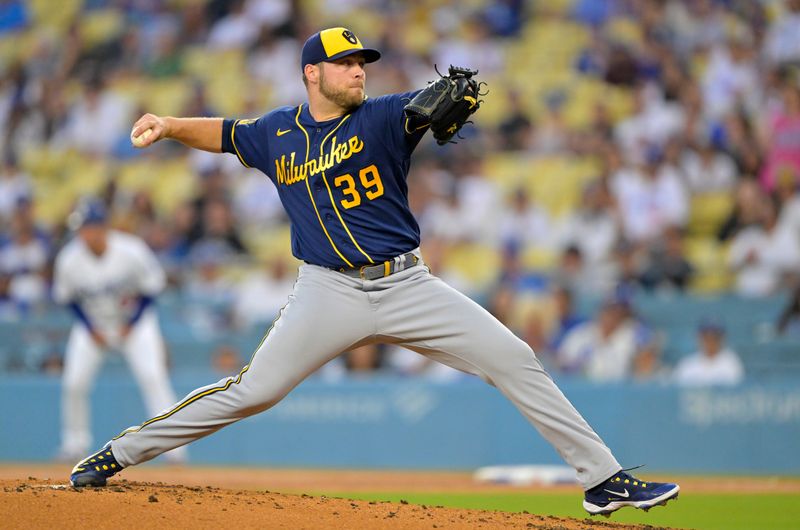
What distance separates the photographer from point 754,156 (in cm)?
1296

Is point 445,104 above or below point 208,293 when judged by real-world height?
below

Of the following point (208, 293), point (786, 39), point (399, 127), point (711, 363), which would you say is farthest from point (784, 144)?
point (399, 127)

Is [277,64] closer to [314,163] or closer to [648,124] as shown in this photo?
[648,124]

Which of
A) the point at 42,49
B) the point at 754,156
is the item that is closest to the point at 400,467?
the point at 754,156

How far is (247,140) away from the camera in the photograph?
18.5ft

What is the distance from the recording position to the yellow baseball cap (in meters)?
5.31

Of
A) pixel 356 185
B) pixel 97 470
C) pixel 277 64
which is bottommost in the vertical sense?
pixel 97 470

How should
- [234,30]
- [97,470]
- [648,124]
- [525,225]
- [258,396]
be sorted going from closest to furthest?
1. [258,396]
2. [97,470]
3. [525,225]
4. [648,124]
5. [234,30]

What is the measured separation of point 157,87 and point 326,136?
11.3m

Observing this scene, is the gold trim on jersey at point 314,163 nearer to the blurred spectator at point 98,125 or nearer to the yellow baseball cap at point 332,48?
the yellow baseball cap at point 332,48

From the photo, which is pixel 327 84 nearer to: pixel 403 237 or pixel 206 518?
pixel 403 237

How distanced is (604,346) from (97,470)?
6805 millimetres

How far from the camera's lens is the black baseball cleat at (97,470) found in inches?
213

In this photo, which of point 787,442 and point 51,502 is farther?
point 787,442
